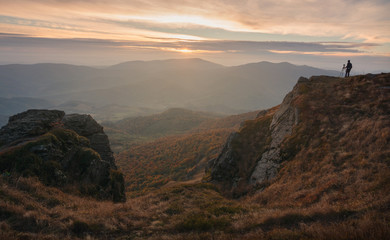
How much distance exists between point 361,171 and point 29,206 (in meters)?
18.2

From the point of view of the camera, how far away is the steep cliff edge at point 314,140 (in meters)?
14.4

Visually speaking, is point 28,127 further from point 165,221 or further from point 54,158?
point 165,221

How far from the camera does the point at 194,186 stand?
19766mm

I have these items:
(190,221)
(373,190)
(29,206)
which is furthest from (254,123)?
(29,206)

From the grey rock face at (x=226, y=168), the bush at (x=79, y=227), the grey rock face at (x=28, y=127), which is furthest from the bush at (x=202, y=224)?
the grey rock face at (x=28, y=127)

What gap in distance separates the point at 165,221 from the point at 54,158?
10865 millimetres

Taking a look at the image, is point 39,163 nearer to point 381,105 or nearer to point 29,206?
point 29,206

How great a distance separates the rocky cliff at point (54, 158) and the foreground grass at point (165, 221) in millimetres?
2173

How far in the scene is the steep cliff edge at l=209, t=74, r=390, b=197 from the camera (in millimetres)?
14367

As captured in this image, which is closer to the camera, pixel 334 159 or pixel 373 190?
pixel 373 190

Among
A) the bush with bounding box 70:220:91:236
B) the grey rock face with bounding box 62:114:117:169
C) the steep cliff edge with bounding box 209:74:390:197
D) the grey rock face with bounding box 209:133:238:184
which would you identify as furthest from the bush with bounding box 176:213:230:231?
the grey rock face with bounding box 62:114:117:169

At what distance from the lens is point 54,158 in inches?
610

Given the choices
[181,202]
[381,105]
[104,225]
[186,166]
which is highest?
[381,105]

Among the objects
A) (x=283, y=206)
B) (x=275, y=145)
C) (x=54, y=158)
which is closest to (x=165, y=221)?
(x=283, y=206)
